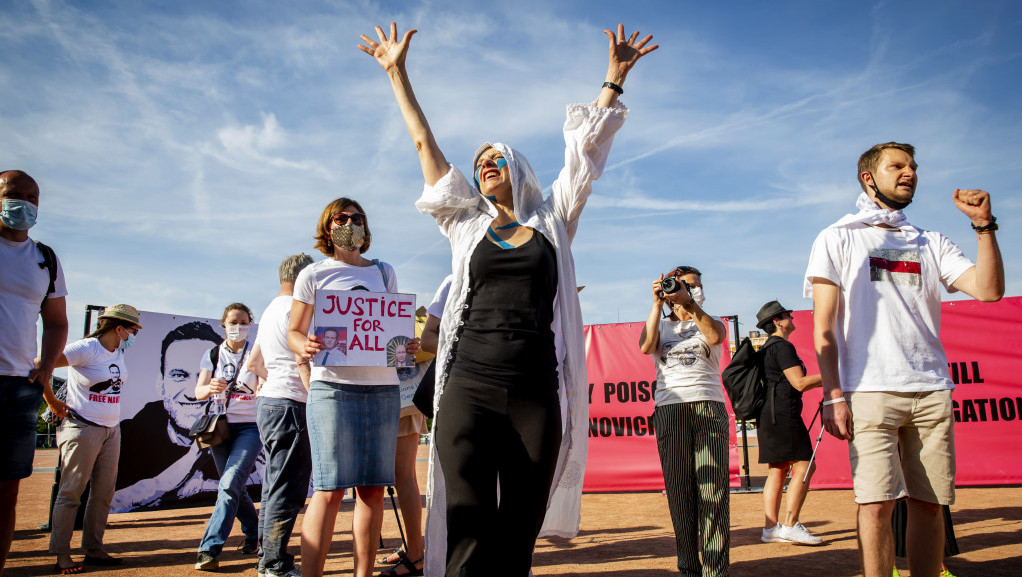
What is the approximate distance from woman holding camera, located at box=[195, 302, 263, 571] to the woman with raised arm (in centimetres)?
323

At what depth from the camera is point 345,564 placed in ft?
17.4

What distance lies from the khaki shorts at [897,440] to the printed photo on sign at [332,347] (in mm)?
2435

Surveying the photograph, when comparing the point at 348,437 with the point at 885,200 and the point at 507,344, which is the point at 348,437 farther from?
the point at 885,200

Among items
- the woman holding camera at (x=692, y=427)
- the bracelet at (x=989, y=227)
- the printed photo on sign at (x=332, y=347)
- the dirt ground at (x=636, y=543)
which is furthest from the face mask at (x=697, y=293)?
the printed photo on sign at (x=332, y=347)

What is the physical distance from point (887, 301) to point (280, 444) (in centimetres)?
356

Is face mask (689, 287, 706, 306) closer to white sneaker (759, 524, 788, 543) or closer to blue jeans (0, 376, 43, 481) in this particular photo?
white sneaker (759, 524, 788, 543)

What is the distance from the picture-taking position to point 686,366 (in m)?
4.46

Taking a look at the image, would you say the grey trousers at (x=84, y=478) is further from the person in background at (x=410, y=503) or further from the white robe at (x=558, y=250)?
the white robe at (x=558, y=250)

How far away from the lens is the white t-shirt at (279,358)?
14.7 ft

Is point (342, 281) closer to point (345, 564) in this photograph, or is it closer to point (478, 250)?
point (478, 250)

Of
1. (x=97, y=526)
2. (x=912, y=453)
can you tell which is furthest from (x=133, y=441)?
(x=912, y=453)

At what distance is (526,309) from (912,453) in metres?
1.97

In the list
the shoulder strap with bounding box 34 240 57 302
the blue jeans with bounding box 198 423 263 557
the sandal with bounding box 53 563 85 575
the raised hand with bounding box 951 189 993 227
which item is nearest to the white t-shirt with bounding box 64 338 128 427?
the blue jeans with bounding box 198 423 263 557

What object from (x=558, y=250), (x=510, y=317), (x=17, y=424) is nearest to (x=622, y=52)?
(x=558, y=250)
